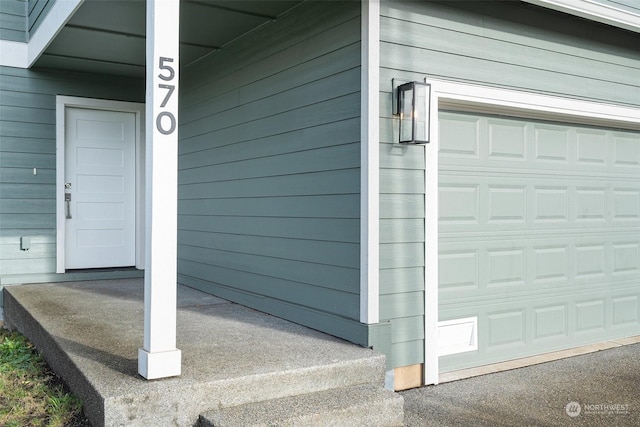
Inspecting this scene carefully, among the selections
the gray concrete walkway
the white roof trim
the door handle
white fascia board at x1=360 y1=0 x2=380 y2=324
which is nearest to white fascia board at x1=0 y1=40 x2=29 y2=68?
the white roof trim

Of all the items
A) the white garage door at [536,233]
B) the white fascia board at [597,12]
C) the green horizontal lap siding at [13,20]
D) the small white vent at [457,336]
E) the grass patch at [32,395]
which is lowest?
the grass patch at [32,395]

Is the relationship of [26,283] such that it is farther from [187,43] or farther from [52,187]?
[187,43]

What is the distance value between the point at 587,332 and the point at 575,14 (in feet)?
7.80

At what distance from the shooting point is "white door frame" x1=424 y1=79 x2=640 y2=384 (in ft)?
12.3

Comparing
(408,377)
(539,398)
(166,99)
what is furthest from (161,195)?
(539,398)

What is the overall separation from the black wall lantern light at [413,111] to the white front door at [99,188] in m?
3.87

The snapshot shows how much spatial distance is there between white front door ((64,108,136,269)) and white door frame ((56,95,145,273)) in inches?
2.4

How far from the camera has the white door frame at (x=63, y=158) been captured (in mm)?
6039

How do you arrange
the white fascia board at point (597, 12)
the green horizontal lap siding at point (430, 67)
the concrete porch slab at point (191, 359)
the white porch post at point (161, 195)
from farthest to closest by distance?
1. the white fascia board at point (597, 12)
2. the green horizontal lap siding at point (430, 67)
3. the white porch post at point (161, 195)
4. the concrete porch slab at point (191, 359)

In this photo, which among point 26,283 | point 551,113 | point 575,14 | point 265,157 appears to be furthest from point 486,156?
point 26,283

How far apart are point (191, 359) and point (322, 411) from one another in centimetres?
79

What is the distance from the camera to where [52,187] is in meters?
6.03

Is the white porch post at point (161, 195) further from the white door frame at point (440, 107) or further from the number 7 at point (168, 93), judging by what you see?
the white door frame at point (440, 107)

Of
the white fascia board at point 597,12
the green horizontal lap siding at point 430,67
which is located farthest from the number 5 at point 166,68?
the white fascia board at point 597,12
